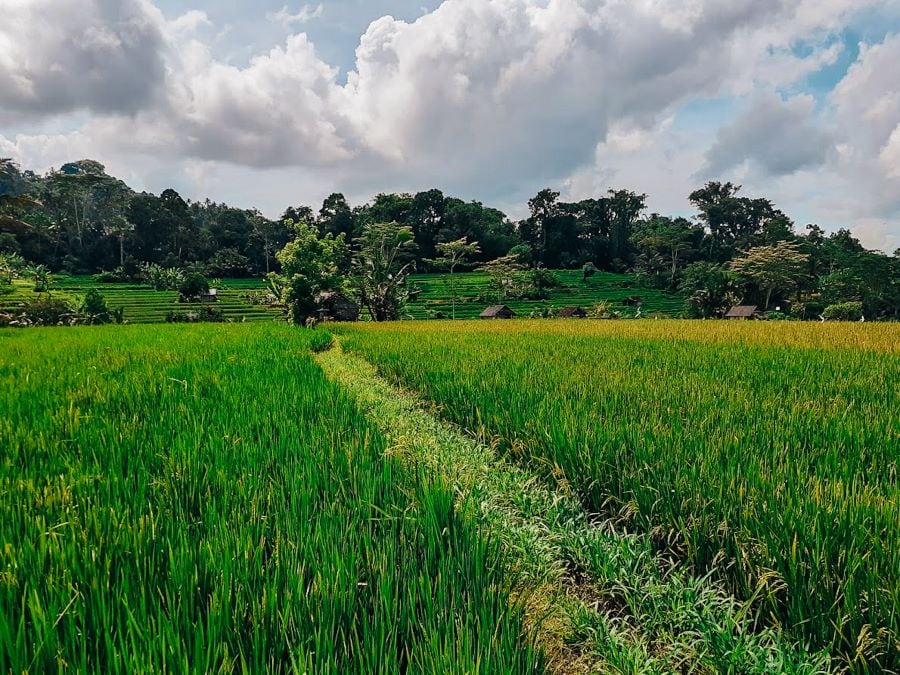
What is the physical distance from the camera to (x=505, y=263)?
45.8 meters

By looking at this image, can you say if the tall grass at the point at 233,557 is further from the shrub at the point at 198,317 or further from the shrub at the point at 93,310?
the shrub at the point at 198,317

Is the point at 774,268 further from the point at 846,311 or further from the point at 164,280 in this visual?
the point at 164,280

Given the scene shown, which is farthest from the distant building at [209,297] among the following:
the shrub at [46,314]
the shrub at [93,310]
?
the shrub at [46,314]

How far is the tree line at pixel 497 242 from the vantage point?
37.7m

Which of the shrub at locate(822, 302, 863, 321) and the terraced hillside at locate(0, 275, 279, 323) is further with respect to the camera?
the shrub at locate(822, 302, 863, 321)

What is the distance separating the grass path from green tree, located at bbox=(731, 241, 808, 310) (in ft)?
148

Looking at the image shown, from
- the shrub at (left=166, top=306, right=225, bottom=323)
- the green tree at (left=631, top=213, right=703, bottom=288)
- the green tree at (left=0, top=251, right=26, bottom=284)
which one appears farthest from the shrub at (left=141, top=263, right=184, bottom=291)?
the green tree at (left=631, top=213, right=703, bottom=288)

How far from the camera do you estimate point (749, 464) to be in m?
2.10

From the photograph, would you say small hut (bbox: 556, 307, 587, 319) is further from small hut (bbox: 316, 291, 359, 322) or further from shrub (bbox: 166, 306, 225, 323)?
shrub (bbox: 166, 306, 225, 323)

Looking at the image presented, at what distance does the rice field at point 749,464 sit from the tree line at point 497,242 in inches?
853

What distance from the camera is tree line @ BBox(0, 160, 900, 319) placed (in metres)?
37.7

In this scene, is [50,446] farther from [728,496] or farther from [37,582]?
[728,496]

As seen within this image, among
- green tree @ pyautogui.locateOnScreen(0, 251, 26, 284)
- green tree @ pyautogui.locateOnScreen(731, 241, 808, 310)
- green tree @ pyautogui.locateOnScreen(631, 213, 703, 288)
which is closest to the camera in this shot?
green tree @ pyautogui.locateOnScreen(0, 251, 26, 284)

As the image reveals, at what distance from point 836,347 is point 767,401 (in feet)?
17.5
